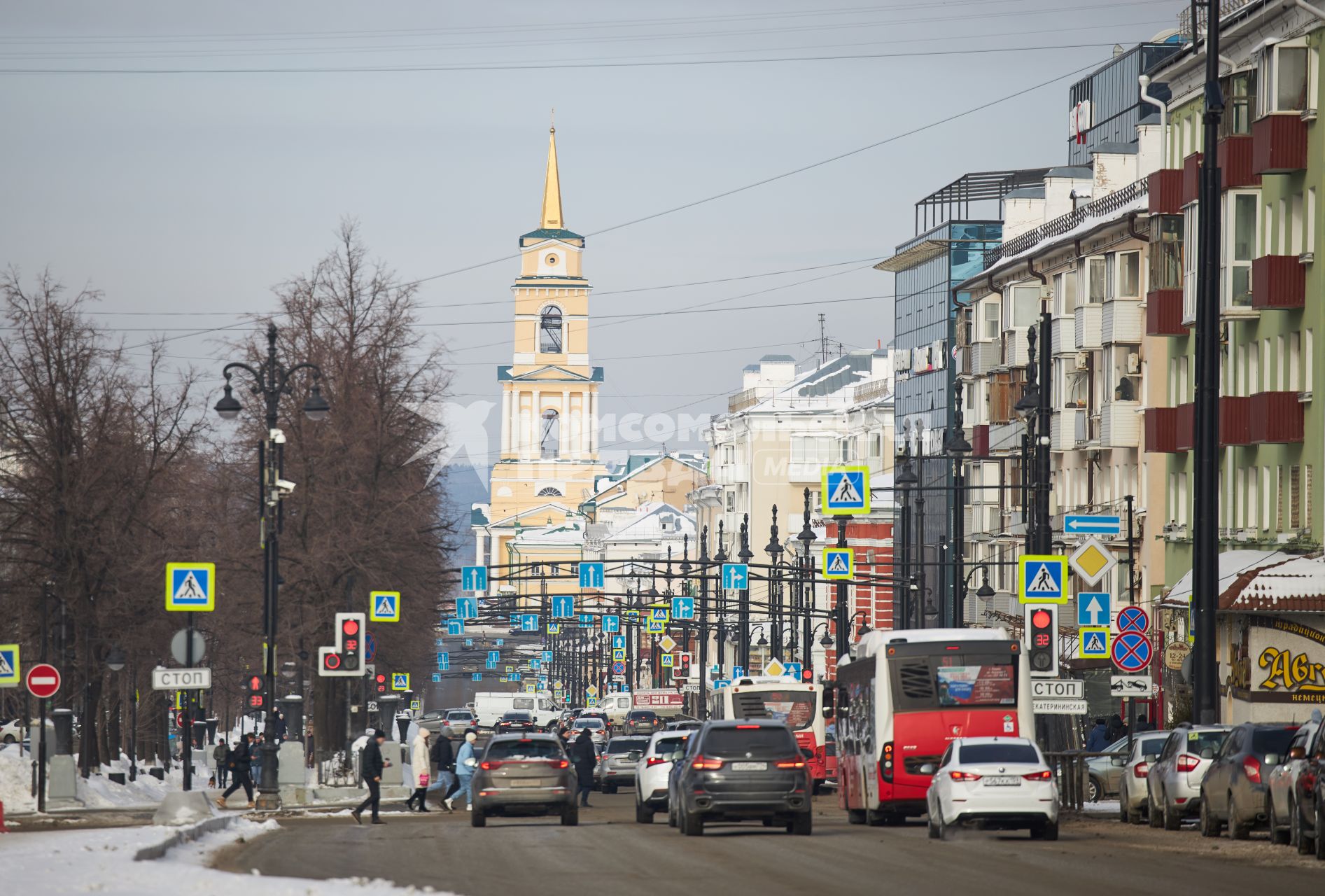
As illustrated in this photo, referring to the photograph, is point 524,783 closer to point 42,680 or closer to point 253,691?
point 42,680

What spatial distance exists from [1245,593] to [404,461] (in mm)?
24853

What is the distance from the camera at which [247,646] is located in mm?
62906

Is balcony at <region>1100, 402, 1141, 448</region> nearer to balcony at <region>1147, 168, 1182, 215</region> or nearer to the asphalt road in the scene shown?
balcony at <region>1147, 168, 1182, 215</region>

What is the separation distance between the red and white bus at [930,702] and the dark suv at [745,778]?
321cm

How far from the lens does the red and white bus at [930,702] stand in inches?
1313

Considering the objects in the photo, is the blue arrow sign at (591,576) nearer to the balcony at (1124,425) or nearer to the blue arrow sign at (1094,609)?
the balcony at (1124,425)

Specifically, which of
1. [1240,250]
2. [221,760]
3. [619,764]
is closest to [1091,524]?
[1240,250]

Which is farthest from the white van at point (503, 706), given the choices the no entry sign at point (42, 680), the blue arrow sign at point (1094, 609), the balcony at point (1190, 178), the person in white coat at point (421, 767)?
the blue arrow sign at point (1094, 609)

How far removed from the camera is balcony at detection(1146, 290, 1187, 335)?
56.5 metres

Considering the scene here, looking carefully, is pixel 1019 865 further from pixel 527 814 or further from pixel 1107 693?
pixel 1107 693

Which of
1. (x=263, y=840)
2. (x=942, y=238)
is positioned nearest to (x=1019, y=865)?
(x=263, y=840)

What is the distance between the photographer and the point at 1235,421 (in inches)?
2026

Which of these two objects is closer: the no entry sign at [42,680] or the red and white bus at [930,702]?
the red and white bus at [930,702]

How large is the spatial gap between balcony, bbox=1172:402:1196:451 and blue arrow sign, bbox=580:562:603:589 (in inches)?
1114
